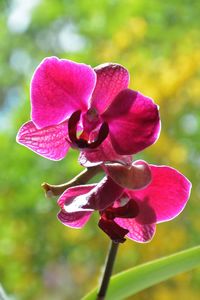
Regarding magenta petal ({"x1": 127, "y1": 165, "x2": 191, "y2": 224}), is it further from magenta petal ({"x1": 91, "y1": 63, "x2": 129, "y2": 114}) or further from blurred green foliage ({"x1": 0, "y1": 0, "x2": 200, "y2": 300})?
blurred green foliage ({"x1": 0, "y1": 0, "x2": 200, "y2": 300})

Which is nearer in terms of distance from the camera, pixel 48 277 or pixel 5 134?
pixel 5 134

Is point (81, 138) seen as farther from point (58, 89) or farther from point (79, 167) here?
point (79, 167)

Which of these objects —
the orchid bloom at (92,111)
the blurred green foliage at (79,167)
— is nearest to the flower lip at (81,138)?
the orchid bloom at (92,111)

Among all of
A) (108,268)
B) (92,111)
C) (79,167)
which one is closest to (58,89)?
(92,111)

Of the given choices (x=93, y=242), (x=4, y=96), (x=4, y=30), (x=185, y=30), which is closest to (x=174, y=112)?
(x=185, y=30)

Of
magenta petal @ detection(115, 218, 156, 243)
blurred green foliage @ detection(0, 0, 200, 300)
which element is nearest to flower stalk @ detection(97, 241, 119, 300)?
magenta petal @ detection(115, 218, 156, 243)

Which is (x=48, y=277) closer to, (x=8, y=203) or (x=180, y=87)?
(x=8, y=203)

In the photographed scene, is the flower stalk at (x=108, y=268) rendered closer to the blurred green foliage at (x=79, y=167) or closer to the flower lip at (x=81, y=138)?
the flower lip at (x=81, y=138)
